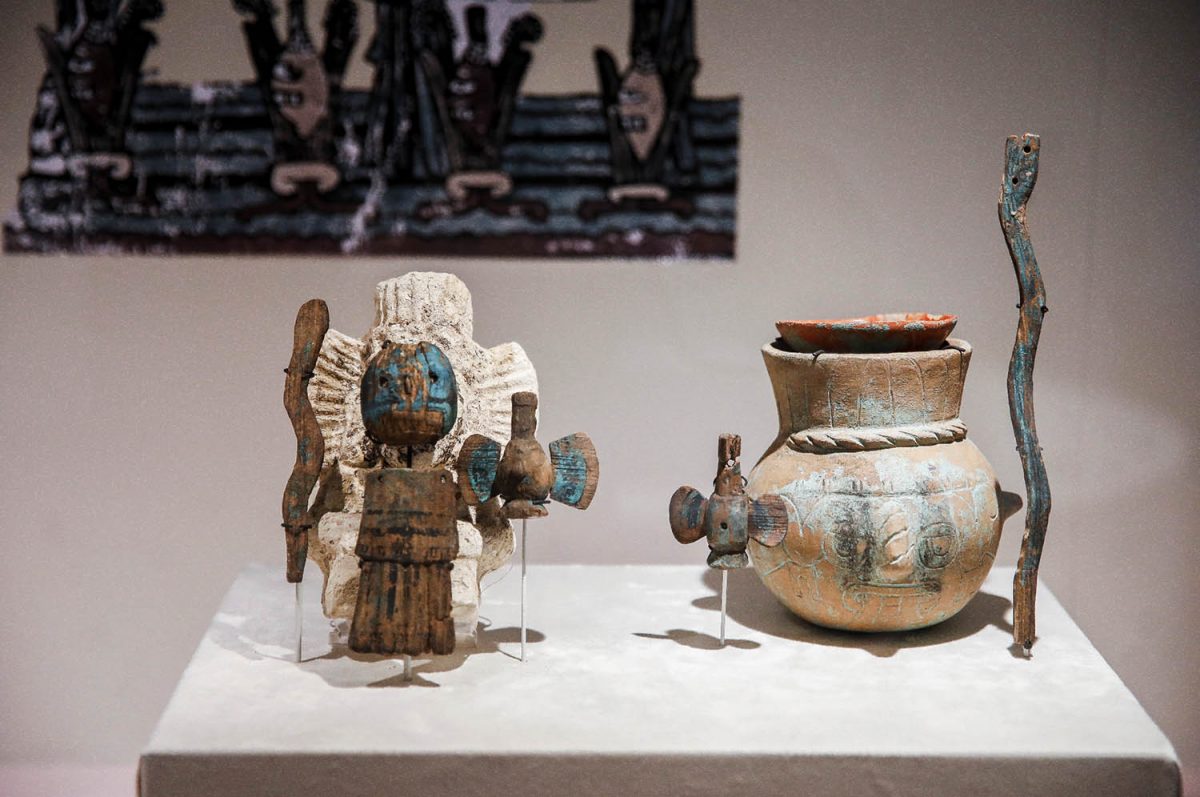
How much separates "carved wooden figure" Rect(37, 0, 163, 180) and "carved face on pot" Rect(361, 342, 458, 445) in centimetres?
114

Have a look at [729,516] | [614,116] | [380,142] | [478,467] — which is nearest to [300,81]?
[380,142]

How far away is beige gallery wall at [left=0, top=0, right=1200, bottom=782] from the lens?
2.67 metres

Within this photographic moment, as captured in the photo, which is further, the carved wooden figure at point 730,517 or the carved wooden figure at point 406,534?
the carved wooden figure at point 730,517

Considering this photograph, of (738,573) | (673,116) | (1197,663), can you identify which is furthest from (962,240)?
(1197,663)

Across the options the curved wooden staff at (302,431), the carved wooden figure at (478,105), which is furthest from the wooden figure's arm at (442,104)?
the curved wooden staff at (302,431)

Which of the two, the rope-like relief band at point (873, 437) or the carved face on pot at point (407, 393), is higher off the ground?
the carved face on pot at point (407, 393)

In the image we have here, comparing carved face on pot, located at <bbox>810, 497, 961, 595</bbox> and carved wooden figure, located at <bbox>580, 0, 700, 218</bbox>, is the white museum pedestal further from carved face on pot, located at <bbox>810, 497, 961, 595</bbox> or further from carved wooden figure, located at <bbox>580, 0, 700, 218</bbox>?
carved wooden figure, located at <bbox>580, 0, 700, 218</bbox>

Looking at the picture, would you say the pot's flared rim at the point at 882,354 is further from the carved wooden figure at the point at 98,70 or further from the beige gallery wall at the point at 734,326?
the carved wooden figure at the point at 98,70

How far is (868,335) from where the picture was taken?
2117 millimetres

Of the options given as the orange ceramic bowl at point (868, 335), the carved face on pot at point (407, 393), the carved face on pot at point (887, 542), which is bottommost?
the carved face on pot at point (887, 542)

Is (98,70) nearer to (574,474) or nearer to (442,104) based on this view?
(442,104)

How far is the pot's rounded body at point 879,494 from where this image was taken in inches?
80.7

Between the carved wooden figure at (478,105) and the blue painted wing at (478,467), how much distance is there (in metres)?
0.86

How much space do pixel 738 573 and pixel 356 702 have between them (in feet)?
3.30
